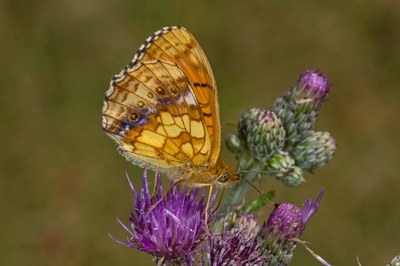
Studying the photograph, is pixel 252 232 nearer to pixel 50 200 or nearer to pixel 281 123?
pixel 281 123

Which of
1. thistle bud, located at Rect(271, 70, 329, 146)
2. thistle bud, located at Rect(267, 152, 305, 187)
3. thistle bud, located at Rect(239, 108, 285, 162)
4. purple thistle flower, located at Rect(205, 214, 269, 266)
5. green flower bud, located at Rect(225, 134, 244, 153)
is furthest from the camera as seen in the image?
thistle bud, located at Rect(271, 70, 329, 146)

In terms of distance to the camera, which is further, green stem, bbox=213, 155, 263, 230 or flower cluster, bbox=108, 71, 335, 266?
green stem, bbox=213, 155, 263, 230

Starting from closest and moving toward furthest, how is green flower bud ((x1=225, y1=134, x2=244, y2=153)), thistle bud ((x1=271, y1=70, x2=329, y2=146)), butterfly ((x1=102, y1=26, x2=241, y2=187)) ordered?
butterfly ((x1=102, y1=26, x2=241, y2=187))
green flower bud ((x1=225, y1=134, x2=244, y2=153))
thistle bud ((x1=271, y1=70, x2=329, y2=146))

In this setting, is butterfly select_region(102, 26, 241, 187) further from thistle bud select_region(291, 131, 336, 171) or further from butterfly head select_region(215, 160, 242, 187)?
thistle bud select_region(291, 131, 336, 171)

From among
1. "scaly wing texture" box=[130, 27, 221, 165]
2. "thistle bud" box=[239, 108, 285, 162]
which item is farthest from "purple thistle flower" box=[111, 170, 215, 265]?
"thistle bud" box=[239, 108, 285, 162]

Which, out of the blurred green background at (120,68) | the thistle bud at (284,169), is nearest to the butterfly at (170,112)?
the thistle bud at (284,169)

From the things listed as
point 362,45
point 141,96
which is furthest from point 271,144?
point 362,45

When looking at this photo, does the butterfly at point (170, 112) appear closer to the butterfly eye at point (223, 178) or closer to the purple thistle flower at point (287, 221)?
the butterfly eye at point (223, 178)
